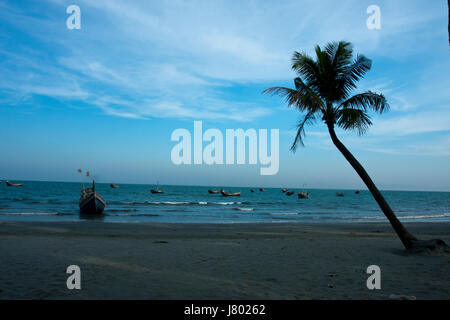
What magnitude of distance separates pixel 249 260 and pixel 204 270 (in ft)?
5.40

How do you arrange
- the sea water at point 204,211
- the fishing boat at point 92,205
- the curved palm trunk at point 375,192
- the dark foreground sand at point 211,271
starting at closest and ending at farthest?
the dark foreground sand at point 211,271, the curved palm trunk at point 375,192, the sea water at point 204,211, the fishing boat at point 92,205

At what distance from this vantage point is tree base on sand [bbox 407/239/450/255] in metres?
9.03

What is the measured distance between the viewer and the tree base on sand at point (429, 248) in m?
9.03

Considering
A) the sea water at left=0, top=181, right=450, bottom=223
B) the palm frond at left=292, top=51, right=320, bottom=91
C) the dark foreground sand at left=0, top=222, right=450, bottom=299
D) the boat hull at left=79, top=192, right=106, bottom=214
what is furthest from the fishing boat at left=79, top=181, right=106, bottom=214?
the palm frond at left=292, top=51, right=320, bottom=91

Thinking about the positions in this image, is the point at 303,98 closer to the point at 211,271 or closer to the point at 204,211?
the point at 211,271

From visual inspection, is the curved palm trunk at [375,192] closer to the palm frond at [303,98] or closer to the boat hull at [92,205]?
the palm frond at [303,98]

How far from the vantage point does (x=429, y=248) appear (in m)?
9.11

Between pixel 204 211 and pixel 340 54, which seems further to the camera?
pixel 204 211

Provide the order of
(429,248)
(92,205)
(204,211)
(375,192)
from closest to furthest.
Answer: (429,248) < (375,192) < (92,205) < (204,211)

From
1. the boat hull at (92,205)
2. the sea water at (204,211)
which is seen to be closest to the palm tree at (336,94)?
the sea water at (204,211)

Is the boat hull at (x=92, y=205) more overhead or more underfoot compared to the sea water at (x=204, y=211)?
more overhead

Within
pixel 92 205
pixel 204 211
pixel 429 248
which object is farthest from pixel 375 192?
pixel 204 211

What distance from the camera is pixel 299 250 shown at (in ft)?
33.7

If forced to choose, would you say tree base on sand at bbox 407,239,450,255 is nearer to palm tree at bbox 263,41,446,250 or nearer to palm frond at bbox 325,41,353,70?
palm tree at bbox 263,41,446,250
